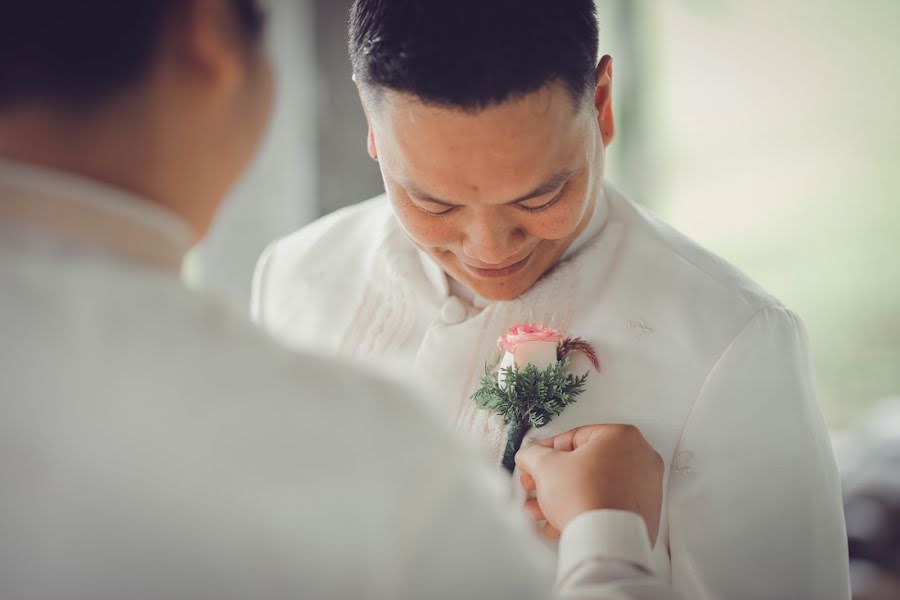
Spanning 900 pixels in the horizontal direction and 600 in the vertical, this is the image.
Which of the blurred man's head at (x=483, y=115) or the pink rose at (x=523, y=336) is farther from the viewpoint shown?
the pink rose at (x=523, y=336)

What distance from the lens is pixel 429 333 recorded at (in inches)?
69.2

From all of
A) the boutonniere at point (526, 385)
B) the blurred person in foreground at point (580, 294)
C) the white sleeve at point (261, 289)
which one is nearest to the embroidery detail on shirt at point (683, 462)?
the blurred person in foreground at point (580, 294)

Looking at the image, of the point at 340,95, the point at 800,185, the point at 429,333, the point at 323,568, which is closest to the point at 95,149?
the point at 323,568

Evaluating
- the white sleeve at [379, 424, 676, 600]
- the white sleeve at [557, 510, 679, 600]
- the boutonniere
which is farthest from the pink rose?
the white sleeve at [379, 424, 676, 600]

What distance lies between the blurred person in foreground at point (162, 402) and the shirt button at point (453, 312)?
0.87m

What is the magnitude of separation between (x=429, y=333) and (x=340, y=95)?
85.5 inches

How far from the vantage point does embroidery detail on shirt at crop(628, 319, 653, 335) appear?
170 cm

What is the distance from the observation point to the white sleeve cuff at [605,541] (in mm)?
1253

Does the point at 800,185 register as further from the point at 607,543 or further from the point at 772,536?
the point at 607,543

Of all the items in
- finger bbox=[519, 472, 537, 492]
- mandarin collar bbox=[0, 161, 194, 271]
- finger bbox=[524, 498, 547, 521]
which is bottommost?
finger bbox=[524, 498, 547, 521]

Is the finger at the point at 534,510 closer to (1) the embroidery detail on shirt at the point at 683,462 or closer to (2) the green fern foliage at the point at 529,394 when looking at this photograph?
(2) the green fern foliage at the point at 529,394

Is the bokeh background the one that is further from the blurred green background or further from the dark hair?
the dark hair

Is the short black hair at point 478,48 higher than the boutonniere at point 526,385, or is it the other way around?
the short black hair at point 478,48

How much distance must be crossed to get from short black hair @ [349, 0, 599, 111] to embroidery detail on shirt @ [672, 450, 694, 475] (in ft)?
1.97
